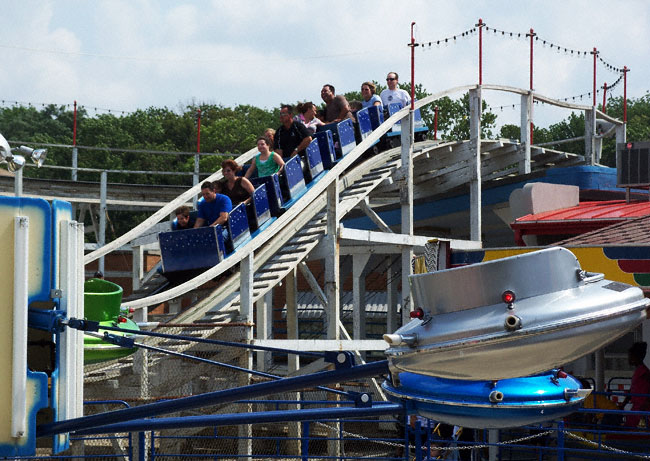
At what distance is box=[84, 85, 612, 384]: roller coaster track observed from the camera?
14039mm

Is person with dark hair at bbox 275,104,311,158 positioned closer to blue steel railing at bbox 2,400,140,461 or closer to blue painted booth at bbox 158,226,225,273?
blue painted booth at bbox 158,226,225,273

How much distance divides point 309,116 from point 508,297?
1637 cm

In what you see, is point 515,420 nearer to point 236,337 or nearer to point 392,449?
point 236,337

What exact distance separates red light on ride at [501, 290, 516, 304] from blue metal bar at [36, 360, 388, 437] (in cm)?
32

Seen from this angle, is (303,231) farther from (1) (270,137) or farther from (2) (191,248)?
(1) (270,137)

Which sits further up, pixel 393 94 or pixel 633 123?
pixel 633 123

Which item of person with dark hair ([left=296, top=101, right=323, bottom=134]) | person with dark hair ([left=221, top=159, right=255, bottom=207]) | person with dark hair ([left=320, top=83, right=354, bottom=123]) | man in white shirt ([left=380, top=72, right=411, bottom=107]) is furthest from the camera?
man in white shirt ([left=380, top=72, right=411, bottom=107])

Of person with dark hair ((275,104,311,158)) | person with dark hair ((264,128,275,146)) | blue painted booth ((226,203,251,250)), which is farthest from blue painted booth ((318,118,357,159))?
blue painted booth ((226,203,251,250))

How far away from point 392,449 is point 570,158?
9.32 m

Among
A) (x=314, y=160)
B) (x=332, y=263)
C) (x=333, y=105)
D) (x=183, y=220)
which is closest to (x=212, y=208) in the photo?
(x=183, y=220)

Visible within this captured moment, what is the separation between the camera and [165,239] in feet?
48.1

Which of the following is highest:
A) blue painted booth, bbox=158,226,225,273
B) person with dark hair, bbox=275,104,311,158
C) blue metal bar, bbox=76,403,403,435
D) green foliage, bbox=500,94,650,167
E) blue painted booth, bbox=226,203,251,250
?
green foliage, bbox=500,94,650,167

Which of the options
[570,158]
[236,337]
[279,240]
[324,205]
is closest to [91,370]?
[236,337]

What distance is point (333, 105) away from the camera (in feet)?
61.9
